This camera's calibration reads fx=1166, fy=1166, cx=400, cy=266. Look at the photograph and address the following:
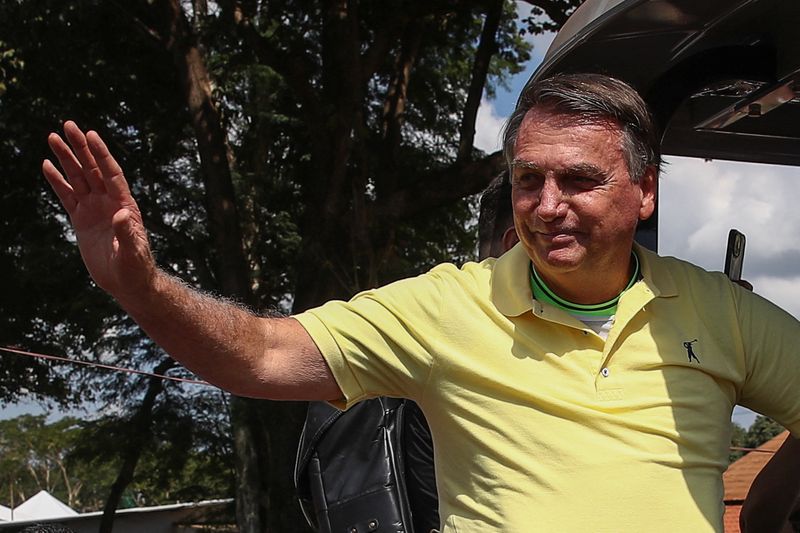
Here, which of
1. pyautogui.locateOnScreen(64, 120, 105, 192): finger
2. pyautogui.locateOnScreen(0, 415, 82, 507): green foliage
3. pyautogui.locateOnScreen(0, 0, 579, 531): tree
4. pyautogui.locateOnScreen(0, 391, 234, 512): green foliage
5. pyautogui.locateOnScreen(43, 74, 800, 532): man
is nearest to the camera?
pyautogui.locateOnScreen(64, 120, 105, 192): finger

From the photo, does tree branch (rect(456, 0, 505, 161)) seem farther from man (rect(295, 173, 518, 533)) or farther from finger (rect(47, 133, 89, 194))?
finger (rect(47, 133, 89, 194))

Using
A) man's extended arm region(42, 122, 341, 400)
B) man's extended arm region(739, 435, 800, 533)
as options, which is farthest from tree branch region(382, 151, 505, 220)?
man's extended arm region(42, 122, 341, 400)

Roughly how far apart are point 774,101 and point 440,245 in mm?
11103

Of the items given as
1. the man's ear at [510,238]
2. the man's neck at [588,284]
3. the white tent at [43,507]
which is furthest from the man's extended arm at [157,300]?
the white tent at [43,507]

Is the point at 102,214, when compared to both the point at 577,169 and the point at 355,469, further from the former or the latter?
the point at 355,469

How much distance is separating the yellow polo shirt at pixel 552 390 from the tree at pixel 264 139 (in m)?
8.32

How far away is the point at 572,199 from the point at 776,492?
0.83m

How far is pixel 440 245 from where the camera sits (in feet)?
45.8

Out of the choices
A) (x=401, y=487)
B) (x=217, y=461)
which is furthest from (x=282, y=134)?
(x=401, y=487)

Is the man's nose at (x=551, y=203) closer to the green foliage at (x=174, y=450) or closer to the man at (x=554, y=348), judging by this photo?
the man at (x=554, y=348)

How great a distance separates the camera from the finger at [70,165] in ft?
5.77

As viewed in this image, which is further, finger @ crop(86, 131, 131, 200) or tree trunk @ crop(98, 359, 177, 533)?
→ tree trunk @ crop(98, 359, 177, 533)

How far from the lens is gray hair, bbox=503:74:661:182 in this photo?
7.00 ft

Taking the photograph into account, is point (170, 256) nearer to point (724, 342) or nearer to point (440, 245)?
point (440, 245)
